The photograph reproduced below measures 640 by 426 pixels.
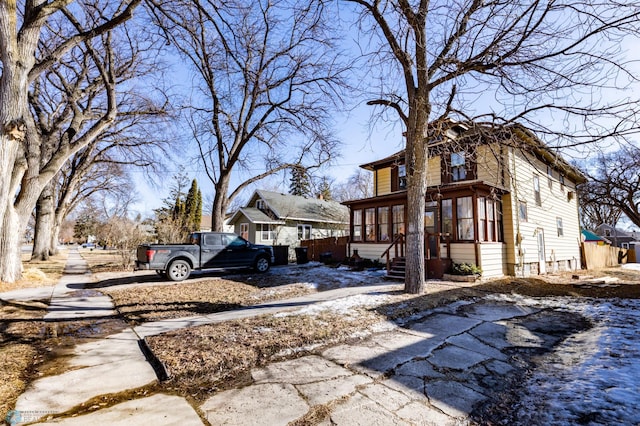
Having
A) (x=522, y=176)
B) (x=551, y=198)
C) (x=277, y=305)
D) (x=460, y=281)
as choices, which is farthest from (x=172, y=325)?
(x=551, y=198)

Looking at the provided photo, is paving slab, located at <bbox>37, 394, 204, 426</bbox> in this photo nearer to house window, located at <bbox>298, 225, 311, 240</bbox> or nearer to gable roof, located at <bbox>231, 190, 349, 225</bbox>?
gable roof, located at <bbox>231, 190, 349, 225</bbox>

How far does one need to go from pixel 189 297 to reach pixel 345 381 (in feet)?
18.0

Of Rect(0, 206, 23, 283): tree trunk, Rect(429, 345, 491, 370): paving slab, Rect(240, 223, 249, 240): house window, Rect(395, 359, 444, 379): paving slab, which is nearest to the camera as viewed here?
Rect(395, 359, 444, 379): paving slab

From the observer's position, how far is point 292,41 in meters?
13.9

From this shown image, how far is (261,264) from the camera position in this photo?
41.1 feet

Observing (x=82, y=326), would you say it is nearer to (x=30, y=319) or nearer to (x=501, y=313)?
(x=30, y=319)

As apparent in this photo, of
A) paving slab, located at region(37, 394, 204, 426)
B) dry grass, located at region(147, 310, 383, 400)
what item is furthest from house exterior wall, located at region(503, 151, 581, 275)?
paving slab, located at region(37, 394, 204, 426)

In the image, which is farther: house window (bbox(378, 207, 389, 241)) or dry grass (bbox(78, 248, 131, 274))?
house window (bbox(378, 207, 389, 241))

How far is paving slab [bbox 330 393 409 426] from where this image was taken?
246 cm

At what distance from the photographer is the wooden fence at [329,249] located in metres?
16.7

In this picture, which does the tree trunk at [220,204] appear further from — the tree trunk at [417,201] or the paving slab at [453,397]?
the paving slab at [453,397]

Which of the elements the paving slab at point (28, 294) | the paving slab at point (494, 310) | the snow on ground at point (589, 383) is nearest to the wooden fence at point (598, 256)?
the paving slab at point (494, 310)

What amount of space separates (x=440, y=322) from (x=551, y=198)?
14817 mm

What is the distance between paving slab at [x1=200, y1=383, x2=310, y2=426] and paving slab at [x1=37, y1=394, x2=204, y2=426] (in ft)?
0.53
